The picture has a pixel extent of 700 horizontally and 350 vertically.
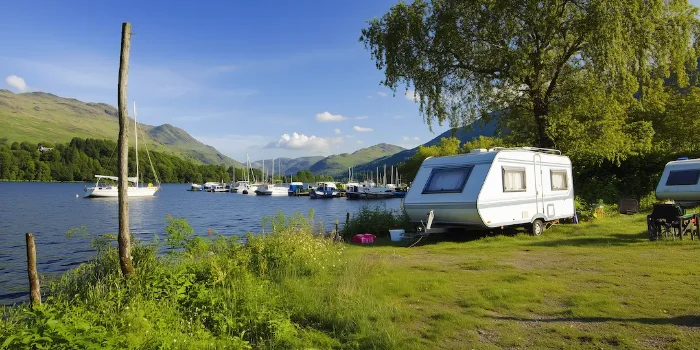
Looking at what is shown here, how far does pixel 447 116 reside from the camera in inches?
918

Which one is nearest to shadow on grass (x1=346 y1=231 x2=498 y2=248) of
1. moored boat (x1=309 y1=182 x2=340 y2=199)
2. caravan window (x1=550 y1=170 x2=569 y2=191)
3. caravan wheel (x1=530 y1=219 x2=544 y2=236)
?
caravan wheel (x1=530 y1=219 x2=544 y2=236)

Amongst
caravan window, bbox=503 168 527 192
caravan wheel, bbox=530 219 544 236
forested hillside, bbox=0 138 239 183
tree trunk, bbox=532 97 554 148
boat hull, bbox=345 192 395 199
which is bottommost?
boat hull, bbox=345 192 395 199

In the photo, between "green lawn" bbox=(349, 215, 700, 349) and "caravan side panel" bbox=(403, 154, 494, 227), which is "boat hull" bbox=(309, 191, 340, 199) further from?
"green lawn" bbox=(349, 215, 700, 349)

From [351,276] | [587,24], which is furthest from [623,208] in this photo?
[351,276]

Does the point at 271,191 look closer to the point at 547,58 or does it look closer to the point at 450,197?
the point at 547,58

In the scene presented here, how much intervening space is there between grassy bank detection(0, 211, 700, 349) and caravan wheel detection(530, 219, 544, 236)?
420cm

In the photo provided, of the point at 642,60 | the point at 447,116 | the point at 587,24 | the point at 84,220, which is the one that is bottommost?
the point at 84,220

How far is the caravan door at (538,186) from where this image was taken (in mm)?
16281

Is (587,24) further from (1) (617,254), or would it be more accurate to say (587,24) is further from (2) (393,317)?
(2) (393,317)

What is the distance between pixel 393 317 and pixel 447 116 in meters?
17.7

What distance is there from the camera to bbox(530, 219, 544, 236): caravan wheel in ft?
52.4

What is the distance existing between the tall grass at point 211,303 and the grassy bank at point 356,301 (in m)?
0.03

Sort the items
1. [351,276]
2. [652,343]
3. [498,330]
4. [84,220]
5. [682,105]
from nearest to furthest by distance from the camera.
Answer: [652,343]
[498,330]
[351,276]
[682,105]
[84,220]

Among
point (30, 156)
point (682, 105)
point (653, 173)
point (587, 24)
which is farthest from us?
point (30, 156)
